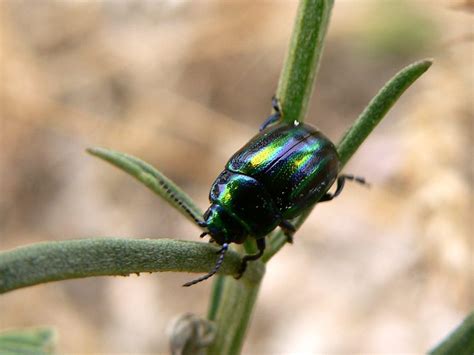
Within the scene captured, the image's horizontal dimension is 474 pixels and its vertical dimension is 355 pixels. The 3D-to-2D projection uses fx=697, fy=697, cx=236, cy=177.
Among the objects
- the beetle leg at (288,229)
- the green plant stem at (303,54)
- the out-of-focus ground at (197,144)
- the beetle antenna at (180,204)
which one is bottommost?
the beetle leg at (288,229)

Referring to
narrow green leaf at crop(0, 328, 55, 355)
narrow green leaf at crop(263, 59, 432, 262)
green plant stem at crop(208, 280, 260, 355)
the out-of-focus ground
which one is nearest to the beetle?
green plant stem at crop(208, 280, 260, 355)

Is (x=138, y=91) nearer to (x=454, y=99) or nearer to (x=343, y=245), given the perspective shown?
(x=343, y=245)

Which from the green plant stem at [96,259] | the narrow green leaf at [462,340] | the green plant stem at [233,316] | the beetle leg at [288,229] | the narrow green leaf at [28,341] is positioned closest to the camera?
the green plant stem at [96,259]

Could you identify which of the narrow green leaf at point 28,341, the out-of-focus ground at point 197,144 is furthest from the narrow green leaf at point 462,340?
the out-of-focus ground at point 197,144

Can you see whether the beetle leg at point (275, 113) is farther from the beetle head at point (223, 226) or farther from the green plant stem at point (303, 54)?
the beetle head at point (223, 226)

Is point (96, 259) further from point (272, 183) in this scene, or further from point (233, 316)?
point (272, 183)

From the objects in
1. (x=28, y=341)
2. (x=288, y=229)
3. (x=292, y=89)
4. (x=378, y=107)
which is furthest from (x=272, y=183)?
(x=28, y=341)
